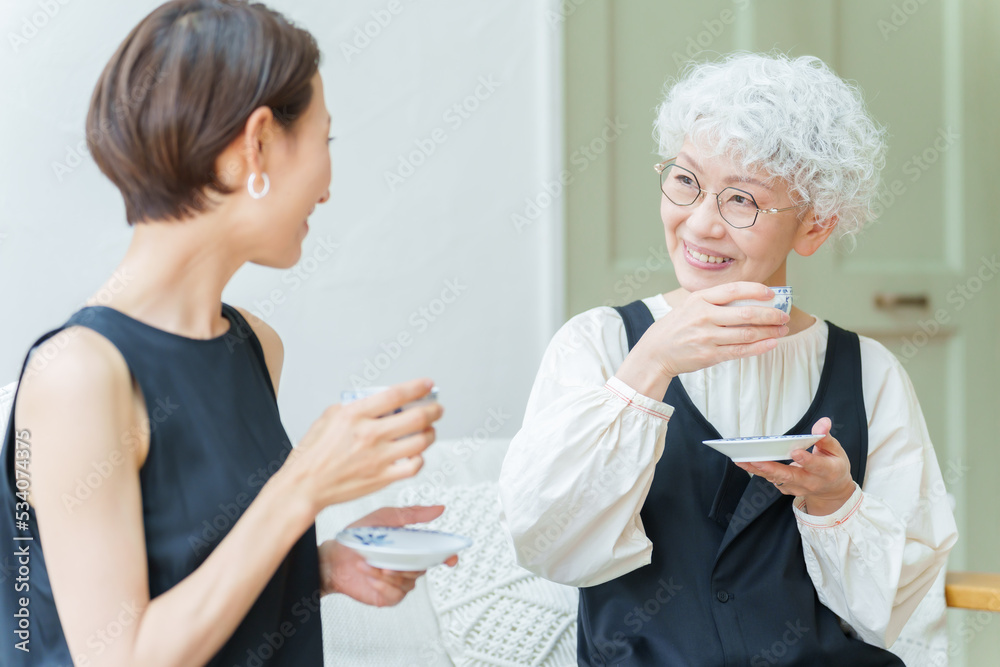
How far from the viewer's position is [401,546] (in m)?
0.86

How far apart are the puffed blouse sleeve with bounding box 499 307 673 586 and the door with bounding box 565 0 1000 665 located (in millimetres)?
1210

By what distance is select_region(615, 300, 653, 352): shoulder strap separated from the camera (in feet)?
4.97

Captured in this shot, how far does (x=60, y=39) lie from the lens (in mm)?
1824

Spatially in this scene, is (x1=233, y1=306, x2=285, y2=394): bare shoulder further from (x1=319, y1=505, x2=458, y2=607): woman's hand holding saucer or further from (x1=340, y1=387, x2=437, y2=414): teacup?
(x1=340, y1=387, x2=437, y2=414): teacup

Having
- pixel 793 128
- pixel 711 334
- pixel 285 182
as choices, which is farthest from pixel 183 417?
pixel 793 128

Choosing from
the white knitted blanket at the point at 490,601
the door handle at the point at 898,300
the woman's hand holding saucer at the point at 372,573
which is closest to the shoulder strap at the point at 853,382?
Result: the white knitted blanket at the point at 490,601

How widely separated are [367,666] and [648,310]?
32.5 inches

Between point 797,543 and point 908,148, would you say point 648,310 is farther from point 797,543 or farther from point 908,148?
Answer: point 908,148

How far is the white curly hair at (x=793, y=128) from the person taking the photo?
1.42m

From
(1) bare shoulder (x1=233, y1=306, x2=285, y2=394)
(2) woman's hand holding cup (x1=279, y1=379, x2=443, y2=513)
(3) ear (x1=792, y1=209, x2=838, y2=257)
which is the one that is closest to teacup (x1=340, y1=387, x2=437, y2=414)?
(2) woman's hand holding cup (x1=279, y1=379, x2=443, y2=513)

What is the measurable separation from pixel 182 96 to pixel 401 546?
51 centimetres

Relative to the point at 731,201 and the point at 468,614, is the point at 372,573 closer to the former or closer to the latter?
the point at 468,614

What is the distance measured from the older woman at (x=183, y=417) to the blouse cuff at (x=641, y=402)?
0.40 metres

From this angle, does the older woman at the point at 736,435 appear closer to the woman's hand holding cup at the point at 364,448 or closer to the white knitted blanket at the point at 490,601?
the white knitted blanket at the point at 490,601
